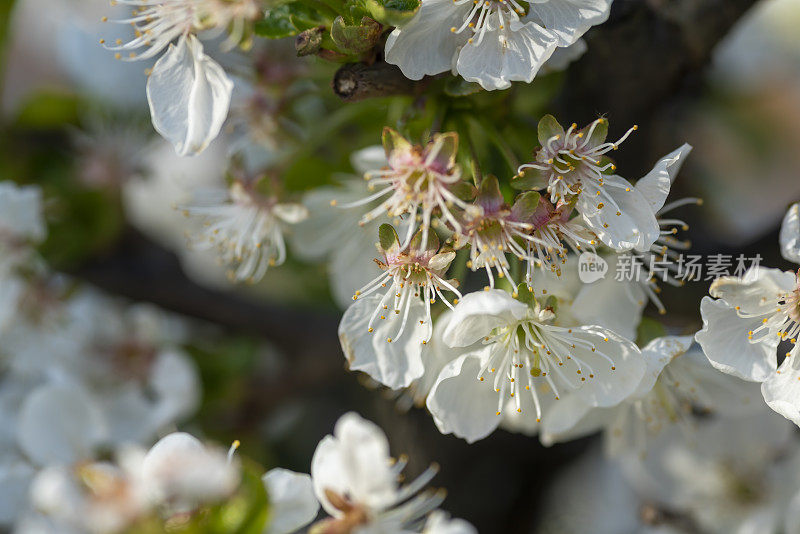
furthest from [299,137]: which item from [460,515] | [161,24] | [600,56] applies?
[460,515]

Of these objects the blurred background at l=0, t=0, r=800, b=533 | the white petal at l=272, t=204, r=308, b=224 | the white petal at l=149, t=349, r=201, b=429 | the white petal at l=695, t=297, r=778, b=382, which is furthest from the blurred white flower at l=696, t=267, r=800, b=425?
the white petal at l=149, t=349, r=201, b=429

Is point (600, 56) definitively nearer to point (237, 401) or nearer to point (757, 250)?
point (757, 250)

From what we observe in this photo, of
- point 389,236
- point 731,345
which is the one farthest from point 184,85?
point 731,345

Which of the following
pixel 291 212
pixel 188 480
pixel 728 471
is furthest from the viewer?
pixel 728 471

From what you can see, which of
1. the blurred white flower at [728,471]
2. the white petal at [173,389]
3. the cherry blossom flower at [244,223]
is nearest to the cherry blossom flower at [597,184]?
the cherry blossom flower at [244,223]

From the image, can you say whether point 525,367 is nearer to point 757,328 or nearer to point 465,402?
point 465,402

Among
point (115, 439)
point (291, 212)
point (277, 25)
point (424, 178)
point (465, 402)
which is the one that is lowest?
point (115, 439)

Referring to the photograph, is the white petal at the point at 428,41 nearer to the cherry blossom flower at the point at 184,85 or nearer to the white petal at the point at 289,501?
the cherry blossom flower at the point at 184,85
